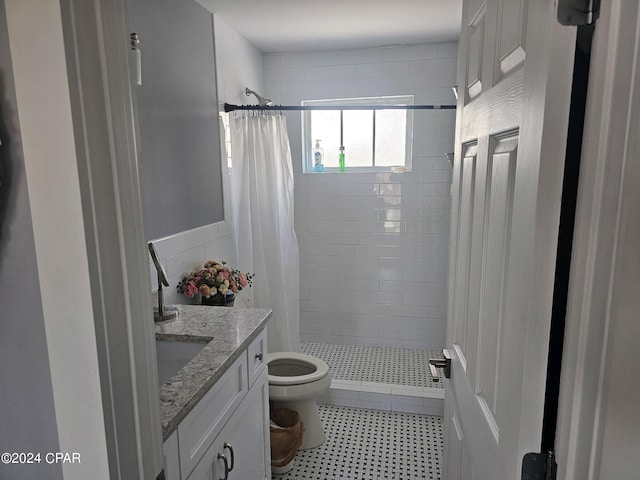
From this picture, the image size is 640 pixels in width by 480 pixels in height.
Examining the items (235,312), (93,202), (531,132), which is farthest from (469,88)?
(235,312)

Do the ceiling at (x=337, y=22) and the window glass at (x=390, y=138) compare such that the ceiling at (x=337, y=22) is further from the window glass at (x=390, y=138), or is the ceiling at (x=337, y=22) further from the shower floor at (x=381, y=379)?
the shower floor at (x=381, y=379)

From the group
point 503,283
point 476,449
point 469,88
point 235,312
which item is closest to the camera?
point 503,283

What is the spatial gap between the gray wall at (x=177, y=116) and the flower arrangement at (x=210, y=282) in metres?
0.24

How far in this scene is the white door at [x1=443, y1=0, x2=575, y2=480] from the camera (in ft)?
1.99

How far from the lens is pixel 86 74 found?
61cm

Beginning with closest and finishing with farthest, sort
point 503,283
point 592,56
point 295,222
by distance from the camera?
point 592,56 < point 503,283 < point 295,222

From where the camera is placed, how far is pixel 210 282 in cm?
217

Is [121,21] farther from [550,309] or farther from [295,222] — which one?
[295,222]

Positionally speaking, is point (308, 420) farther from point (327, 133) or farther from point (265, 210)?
point (327, 133)

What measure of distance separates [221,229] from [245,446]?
1332mm

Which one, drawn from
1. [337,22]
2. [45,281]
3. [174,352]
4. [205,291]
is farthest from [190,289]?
[337,22]

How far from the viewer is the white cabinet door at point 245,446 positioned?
1320 millimetres

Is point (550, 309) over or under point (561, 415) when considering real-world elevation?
over

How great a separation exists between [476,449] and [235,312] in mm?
1087
